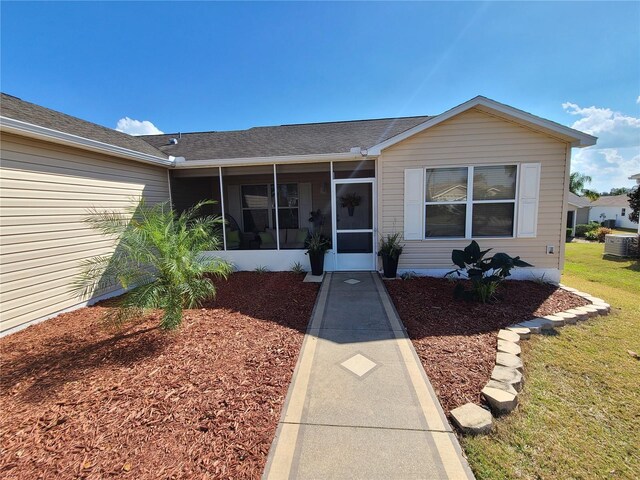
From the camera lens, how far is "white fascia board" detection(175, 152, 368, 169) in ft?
22.0

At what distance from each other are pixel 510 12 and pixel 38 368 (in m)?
10.5

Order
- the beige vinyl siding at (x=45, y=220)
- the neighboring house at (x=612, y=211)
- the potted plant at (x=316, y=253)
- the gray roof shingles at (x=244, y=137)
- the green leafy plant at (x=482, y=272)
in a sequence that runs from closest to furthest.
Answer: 1. the beige vinyl siding at (x=45, y=220)
2. the green leafy plant at (x=482, y=272)
3. the gray roof shingles at (x=244, y=137)
4. the potted plant at (x=316, y=253)
5. the neighboring house at (x=612, y=211)

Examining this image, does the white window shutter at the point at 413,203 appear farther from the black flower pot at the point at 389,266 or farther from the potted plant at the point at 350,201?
the potted plant at the point at 350,201

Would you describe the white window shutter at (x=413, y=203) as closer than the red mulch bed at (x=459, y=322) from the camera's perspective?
No

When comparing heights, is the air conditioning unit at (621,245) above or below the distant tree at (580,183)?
below

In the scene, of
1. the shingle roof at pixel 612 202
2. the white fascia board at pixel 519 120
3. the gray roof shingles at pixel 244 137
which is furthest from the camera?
the shingle roof at pixel 612 202

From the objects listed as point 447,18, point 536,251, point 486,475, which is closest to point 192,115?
point 447,18

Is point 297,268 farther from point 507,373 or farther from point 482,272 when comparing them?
point 507,373

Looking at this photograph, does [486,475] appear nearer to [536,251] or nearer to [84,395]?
[84,395]

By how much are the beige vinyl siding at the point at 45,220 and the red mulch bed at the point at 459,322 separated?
20.0ft

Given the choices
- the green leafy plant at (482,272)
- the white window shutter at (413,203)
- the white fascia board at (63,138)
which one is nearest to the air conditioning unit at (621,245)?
the green leafy plant at (482,272)

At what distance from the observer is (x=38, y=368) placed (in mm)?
3170

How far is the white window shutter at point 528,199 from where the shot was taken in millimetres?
6227

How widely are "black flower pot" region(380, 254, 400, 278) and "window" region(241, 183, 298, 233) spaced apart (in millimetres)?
4257
